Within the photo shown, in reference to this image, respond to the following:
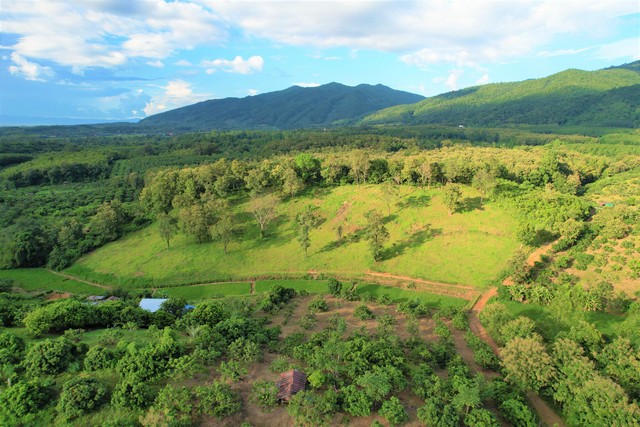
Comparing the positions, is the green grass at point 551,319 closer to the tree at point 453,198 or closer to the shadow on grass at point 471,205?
the tree at point 453,198

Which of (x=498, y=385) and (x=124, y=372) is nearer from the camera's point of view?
(x=124, y=372)

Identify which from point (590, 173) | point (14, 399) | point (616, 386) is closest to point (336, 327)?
point (616, 386)

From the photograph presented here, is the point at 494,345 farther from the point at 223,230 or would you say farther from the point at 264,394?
the point at 223,230

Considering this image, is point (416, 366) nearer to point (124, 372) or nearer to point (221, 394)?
point (221, 394)

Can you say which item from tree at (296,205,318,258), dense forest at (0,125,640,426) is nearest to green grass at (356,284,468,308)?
dense forest at (0,125,640,426)

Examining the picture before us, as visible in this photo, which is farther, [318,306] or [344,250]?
[344,250]

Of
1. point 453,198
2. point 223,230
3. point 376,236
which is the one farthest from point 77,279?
point 453,198
